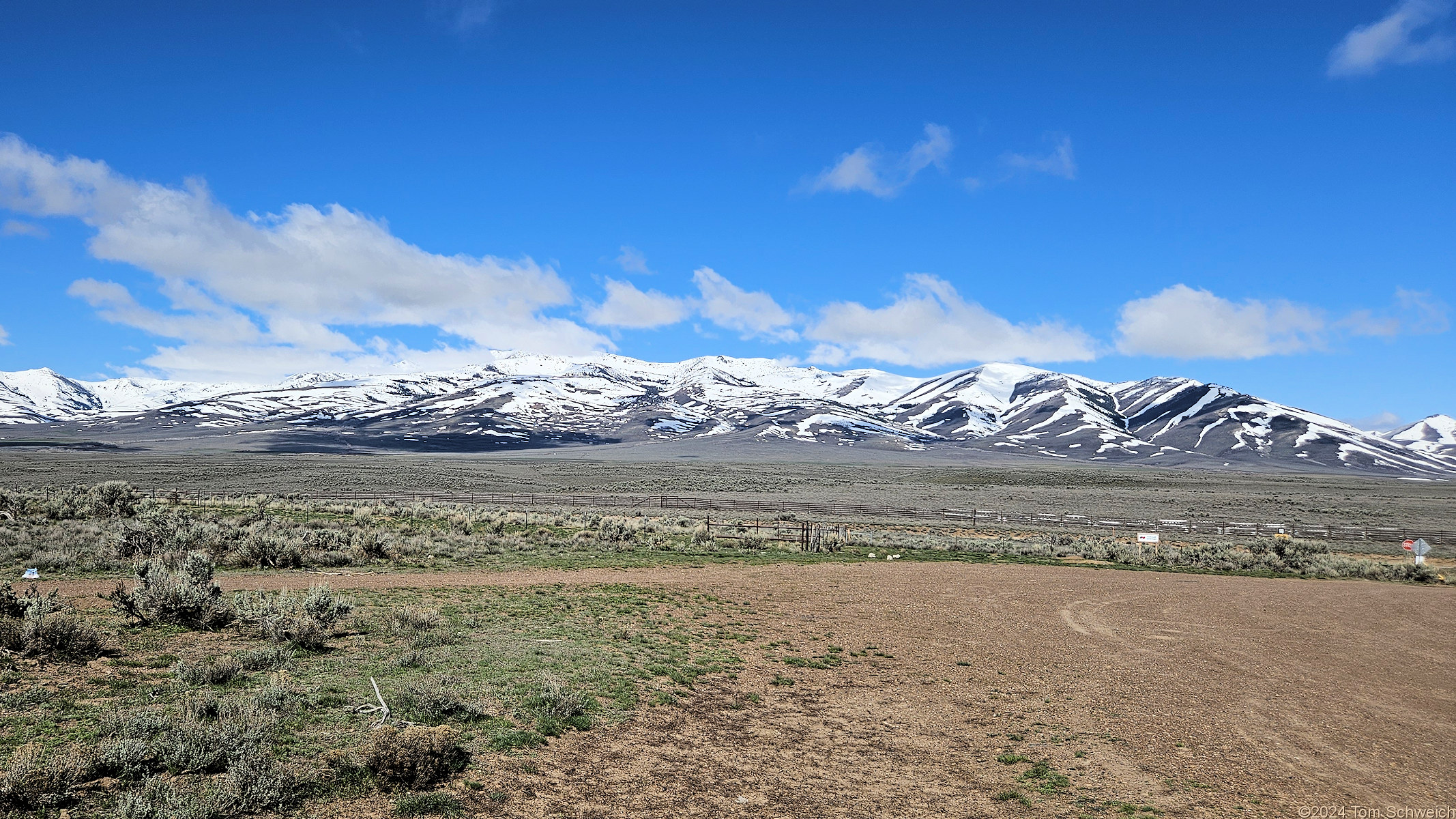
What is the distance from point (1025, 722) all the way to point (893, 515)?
39.4 metres

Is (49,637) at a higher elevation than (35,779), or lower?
higher

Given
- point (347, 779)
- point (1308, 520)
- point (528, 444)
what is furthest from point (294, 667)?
point (528, 444)

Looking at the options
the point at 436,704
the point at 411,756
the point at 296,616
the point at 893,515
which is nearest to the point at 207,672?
the point at 296,616

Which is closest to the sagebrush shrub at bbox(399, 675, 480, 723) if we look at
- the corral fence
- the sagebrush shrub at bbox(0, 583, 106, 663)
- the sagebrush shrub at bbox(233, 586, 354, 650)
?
the sagebrush shrub at bbox(233, 586, 354, 650)

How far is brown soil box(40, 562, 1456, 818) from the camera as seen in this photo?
7.80 m

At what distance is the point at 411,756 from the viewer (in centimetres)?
711

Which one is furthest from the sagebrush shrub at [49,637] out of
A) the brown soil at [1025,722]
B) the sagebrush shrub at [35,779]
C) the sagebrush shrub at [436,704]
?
the brown soil at [1025,722]

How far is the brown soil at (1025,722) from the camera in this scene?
780 cm

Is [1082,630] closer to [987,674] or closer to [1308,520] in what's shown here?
[987,674]

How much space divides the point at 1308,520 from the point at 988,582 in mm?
44944

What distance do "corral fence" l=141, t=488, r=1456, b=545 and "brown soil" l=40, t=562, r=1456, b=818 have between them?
16263 millimetres

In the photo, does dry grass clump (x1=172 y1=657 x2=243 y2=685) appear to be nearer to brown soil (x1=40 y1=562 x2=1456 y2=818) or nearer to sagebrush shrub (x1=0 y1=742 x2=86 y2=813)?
sagebrush shrub (x1=0 y1=742 x2=86 y2=813)

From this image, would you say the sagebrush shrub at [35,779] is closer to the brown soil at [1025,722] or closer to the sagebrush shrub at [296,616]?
the brown soil at [1025,722]

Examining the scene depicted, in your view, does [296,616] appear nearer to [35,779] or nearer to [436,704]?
[436,704]
